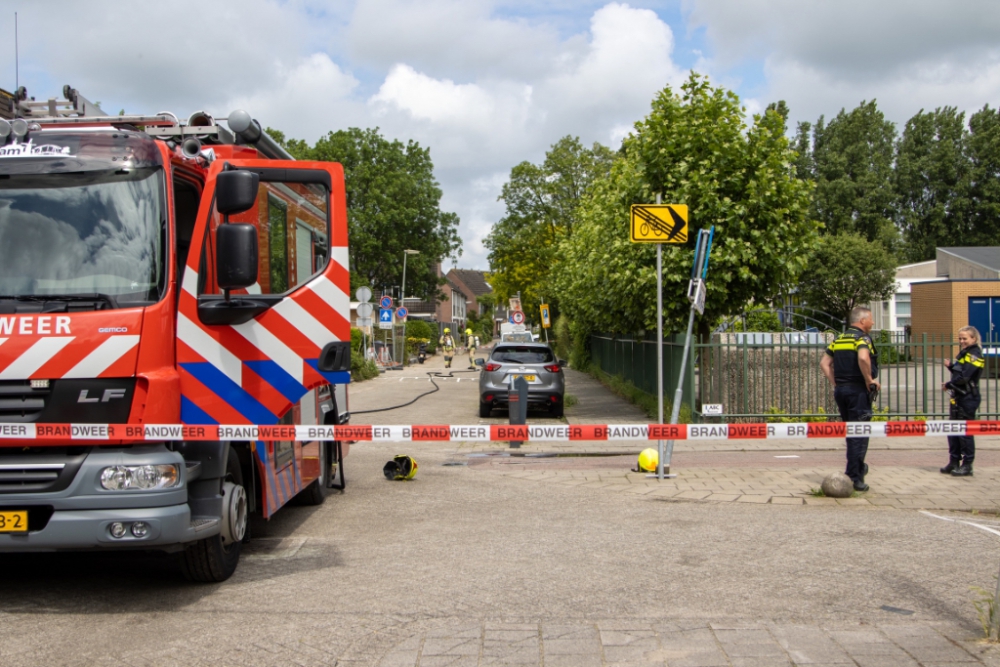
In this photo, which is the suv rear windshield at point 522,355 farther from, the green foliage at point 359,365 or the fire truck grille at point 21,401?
the fire truck grille at point 21,401

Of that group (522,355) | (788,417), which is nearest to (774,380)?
(788,417)

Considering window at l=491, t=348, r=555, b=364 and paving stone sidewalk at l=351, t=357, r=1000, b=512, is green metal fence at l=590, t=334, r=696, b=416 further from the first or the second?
window at l=491, t=348, r=555, b=364

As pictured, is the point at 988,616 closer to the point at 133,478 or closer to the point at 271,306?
the point at 271,306

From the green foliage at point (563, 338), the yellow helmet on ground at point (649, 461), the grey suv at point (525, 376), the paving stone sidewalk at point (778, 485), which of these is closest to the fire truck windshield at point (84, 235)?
the paving stone sidewalk at point (778, 485)

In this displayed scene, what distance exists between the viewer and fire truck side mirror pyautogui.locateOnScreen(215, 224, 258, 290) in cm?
539

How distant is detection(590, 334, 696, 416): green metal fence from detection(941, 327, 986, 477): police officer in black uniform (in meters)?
4.48

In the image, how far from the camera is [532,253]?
55375mm

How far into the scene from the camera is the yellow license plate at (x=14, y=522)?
5070 mm

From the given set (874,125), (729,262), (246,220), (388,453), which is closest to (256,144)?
(246,220)

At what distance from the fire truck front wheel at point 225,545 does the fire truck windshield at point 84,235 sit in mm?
1338

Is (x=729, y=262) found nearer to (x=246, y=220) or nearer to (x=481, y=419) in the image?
(x=481, y=419)

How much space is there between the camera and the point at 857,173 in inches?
2490

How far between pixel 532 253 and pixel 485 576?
163 ft

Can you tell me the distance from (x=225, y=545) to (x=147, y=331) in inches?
61.3
